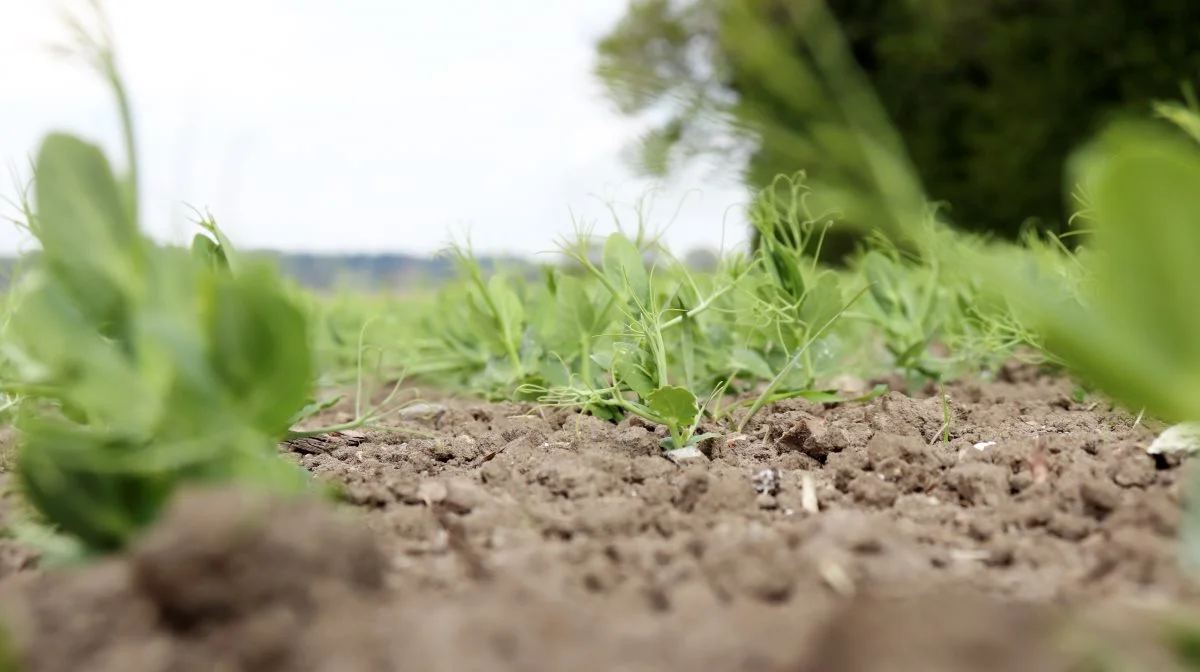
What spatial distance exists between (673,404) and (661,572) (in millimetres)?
356

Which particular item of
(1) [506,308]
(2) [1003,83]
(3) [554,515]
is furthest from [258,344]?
(2) [1003,83]

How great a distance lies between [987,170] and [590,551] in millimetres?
5244

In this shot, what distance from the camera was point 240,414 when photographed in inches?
23.7

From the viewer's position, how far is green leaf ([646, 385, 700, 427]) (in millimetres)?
938

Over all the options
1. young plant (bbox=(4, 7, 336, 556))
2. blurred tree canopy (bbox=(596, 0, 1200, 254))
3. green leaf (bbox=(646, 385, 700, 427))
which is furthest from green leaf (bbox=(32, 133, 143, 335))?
blurred tree canopy (bbox=(596, 0, 1200, 254))

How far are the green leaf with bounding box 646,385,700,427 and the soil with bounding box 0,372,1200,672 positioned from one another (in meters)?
0.05

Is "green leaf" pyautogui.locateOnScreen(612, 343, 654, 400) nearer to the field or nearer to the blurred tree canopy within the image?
the field

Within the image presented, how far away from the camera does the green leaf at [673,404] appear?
0.94 meters

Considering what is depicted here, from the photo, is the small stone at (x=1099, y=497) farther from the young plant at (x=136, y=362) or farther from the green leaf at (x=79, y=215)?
the green leaf at (x=79, y=215)

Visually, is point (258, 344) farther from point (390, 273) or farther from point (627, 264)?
point (390, 273)

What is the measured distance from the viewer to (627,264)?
1112 mm

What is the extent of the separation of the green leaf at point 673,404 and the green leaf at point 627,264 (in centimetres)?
16

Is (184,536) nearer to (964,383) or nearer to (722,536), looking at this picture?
(722,536)

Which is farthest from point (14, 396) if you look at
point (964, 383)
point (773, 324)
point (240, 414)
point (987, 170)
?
point (987, 170)
